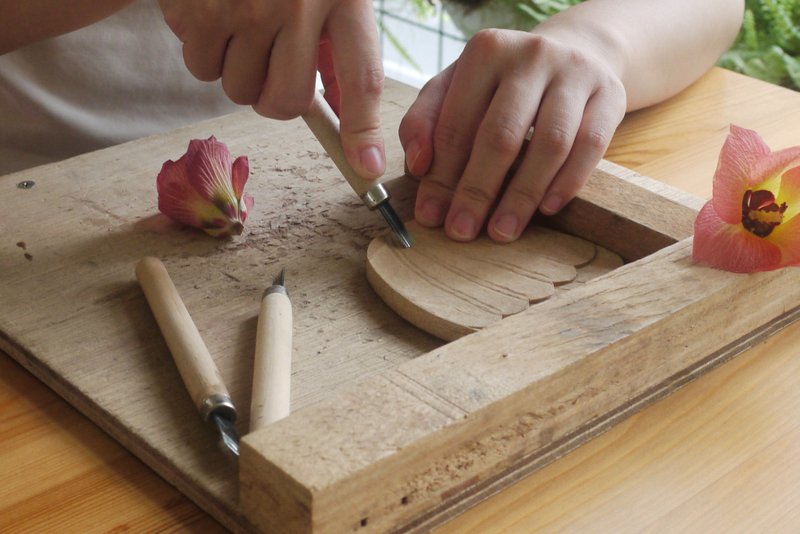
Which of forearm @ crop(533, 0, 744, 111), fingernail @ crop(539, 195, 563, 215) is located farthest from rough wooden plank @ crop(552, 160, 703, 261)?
forearm @ crop(533, 0, 744, 111)

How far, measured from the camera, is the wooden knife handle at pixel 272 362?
575mm

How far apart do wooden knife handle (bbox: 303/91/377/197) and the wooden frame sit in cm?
26

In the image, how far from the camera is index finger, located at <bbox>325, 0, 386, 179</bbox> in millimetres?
801

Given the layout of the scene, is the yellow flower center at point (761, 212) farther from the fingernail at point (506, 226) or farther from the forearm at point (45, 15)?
the forearm at point (45, 15)

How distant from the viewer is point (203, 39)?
808mm

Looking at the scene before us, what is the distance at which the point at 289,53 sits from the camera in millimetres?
789

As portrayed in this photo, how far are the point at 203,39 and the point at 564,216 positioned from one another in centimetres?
36

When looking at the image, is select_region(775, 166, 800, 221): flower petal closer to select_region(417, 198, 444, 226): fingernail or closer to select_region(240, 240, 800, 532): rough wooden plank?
select_region(240, 240, 800, 532): rough wooden plank

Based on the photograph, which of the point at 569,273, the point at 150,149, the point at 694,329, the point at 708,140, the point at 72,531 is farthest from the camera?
the point at 708,140

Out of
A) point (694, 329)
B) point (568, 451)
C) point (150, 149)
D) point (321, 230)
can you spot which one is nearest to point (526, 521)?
point (568, 451)

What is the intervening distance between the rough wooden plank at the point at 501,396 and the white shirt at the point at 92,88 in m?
0.80

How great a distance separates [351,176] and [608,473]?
14.4 inches

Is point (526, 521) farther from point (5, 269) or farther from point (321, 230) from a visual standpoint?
point (5, 269)

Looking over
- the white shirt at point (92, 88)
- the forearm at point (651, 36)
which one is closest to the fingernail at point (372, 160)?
the forearm at point (651, 36)
